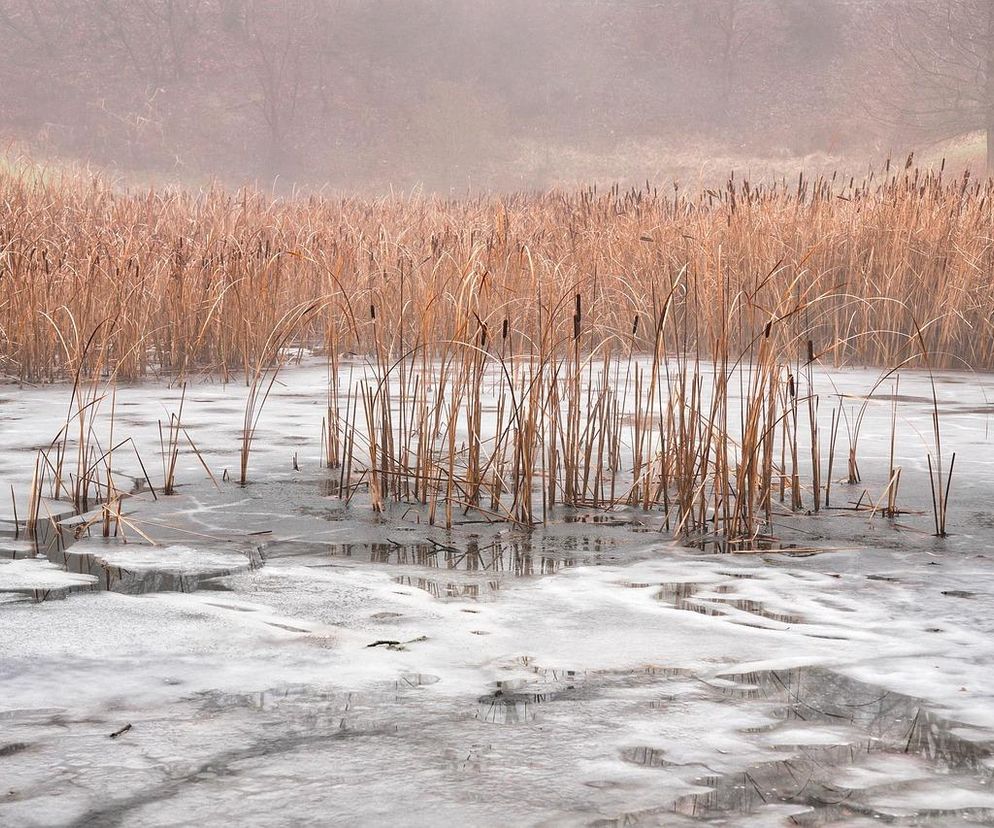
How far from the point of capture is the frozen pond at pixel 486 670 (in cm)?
178

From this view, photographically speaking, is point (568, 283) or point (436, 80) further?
point (436, 80)

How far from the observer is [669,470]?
3.77 metres

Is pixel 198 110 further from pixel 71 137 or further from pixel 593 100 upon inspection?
pixel 593 100

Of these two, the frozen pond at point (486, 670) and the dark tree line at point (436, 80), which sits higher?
the dark tree line at point (436, 80)

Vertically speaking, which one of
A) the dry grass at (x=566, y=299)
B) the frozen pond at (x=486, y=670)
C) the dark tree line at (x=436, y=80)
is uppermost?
the dark tree line at (x=436, y=80)

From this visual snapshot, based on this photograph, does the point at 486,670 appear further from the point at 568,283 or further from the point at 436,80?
the point at 436,80

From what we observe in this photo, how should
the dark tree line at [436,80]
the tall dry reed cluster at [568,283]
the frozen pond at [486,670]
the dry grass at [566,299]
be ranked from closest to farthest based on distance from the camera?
the frozen pond at [486,670] < the dry grass at [566,299] < the tall dry reed cluster at [568,283] < the dark tree line at [436,80]

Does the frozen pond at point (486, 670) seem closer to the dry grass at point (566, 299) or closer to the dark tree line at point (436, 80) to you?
the dry grass at point (566, 299)

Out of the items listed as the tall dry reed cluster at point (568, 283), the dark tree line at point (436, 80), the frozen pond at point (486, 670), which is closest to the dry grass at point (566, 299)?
the tall dry reed cluster at point (568, 283)

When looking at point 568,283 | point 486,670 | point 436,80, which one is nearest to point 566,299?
point 568,283

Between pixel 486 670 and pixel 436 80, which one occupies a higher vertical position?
pixel 436 80

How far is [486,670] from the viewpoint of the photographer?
2.33 metres

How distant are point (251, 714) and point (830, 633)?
1.19m

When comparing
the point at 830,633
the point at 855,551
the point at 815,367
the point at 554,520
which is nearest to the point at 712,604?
the point at 830,633
